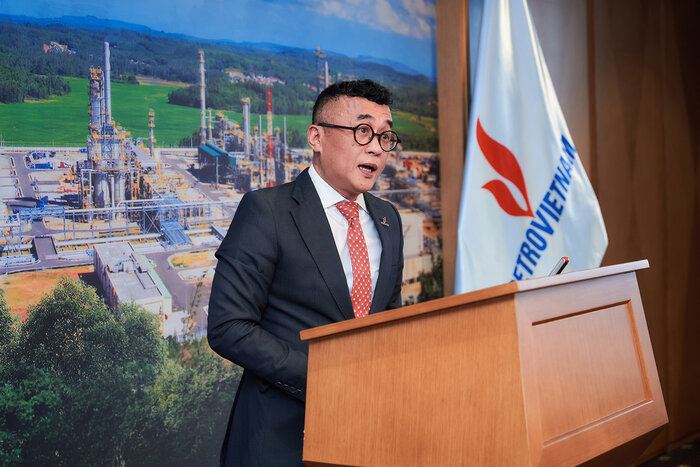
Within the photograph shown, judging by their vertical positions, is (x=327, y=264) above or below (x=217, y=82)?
below

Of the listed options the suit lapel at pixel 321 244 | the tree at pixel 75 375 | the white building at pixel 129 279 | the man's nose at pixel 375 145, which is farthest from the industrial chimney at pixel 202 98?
the man's nose at pixel 375 145

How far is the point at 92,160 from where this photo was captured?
2346 mm

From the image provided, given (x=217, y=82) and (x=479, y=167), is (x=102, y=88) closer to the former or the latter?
(x=217, y=82)

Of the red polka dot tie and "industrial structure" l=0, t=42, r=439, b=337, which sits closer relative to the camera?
the red polka dot tie

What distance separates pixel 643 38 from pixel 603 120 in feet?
2.41

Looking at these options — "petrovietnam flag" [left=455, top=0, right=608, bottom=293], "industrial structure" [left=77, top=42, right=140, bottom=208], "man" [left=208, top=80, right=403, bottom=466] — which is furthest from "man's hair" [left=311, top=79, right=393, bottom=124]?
"petrovietnam flag" [left=455, top=0, right=608, bottom=293]

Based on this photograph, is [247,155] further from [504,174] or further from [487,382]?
[487,382]

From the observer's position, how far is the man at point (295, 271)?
60.1 inches

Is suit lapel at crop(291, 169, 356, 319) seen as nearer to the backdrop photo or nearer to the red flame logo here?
the backdrop photo

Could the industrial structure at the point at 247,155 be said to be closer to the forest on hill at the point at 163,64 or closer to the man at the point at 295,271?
the forest on hill at the point at 163,64

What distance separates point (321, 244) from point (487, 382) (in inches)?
26.7

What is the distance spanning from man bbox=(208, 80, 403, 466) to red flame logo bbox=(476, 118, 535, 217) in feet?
5.45

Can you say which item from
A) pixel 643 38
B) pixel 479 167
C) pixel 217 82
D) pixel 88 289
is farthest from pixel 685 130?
pixel 88 289

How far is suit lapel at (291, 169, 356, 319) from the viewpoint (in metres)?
1.64
